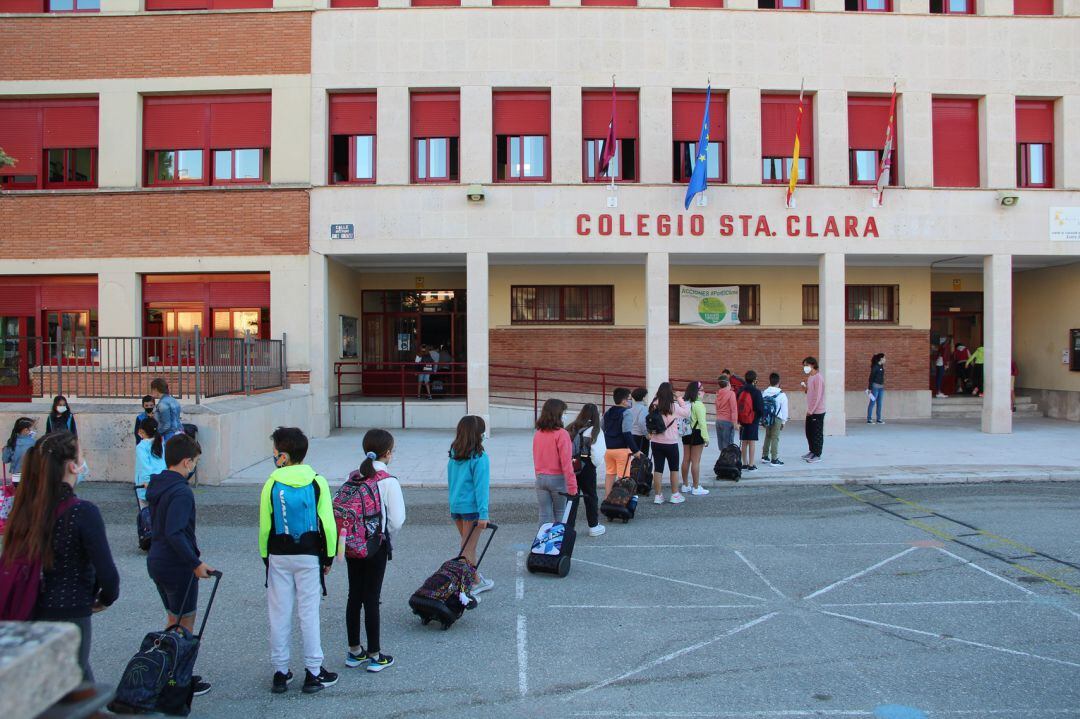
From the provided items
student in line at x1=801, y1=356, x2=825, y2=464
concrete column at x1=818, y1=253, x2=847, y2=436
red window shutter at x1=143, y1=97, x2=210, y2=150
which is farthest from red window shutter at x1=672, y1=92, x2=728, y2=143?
red window shutter at x1=143, y1=97, x2=210, y2=150

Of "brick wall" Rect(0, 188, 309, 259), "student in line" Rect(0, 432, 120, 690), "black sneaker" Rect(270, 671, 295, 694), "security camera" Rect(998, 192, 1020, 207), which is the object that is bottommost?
"black sneaker" Rect(270, 671, 295, 694)

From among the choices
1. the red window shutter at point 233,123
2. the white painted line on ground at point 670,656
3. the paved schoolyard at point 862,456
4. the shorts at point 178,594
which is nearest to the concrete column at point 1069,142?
the paved schoolyard at point 862,456

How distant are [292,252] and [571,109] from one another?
7298mm

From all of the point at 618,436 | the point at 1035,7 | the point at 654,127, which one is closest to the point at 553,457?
the point at 618,436

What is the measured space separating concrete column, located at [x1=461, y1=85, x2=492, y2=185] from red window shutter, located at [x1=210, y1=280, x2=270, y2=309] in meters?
5.42

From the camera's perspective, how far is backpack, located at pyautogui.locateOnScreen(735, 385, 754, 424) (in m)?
12.2

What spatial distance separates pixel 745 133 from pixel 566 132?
425 cm

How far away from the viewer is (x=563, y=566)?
23.2 feet

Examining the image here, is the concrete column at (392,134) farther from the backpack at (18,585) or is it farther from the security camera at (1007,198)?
the backpack at (18,585)

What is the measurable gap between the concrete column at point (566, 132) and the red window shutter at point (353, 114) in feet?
14.1

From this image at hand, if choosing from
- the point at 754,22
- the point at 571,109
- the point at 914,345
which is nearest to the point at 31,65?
the point at 571,109

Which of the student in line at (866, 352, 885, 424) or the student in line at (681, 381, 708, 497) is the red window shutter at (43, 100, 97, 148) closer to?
the student in line at (681, 381, 708, 497)

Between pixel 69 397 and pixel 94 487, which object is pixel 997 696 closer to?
pixel 94 487

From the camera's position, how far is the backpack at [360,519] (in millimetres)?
4711
